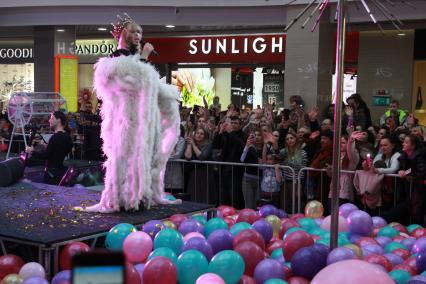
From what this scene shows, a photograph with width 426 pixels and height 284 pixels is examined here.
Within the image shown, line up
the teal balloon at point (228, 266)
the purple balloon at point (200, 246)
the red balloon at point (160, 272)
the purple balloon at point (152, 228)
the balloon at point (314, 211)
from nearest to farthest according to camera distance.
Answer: the red balloon at point (160, 272) < the teal balloon at point (228, 266) < the purple balloon at point (200, 246) < the purple balloon at point (152, 228) < the balloon at point (314, 211)

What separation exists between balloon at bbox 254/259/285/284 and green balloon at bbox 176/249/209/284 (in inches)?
14.0

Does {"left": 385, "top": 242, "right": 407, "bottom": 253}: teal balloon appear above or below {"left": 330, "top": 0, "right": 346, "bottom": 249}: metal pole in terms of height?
below

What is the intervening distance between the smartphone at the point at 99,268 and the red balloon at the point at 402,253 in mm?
4186

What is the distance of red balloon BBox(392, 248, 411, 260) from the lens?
14.9 ft

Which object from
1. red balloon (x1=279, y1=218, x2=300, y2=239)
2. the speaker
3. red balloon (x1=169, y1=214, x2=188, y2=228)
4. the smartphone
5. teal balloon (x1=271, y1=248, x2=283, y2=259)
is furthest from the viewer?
the speaker

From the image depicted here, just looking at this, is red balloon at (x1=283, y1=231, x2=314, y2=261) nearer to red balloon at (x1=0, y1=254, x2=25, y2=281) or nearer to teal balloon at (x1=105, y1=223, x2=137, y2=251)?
teal balloon at (x1=105, y1=223, x2=137, y2=251)

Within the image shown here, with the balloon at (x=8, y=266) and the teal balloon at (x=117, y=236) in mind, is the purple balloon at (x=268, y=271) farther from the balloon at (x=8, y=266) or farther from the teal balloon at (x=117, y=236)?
the balloon at (x=8, y=266)

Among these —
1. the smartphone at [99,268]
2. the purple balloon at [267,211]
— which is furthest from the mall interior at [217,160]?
the purple balloon at [267,211]

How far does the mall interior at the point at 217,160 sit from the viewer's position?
3.86m

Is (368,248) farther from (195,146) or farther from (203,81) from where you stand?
(203,81)

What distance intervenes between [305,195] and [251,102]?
1041 cm

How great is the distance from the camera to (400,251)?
460 cm

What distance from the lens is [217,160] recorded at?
26.7 ft

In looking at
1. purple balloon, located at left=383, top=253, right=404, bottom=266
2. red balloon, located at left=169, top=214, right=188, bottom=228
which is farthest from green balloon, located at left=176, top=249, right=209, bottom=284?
purple balloon, located at left=383, top=253, right=404, bottom=266
